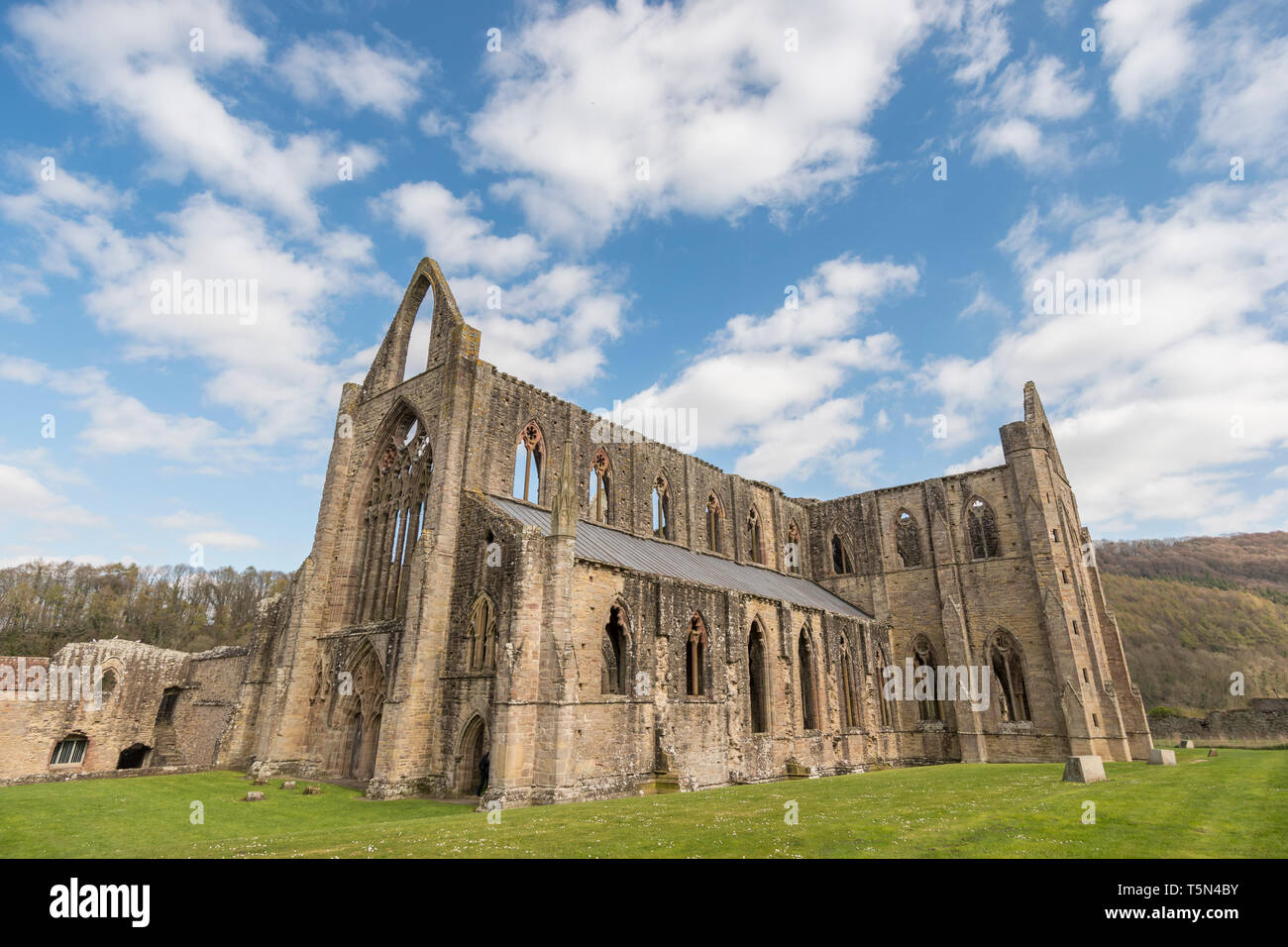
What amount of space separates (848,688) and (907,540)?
11.6 meters

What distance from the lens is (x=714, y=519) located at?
35750 mm

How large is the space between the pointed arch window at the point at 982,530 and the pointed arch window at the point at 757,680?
16.0 meters

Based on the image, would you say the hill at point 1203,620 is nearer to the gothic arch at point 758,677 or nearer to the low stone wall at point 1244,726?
the low stone wall at point 1244,726

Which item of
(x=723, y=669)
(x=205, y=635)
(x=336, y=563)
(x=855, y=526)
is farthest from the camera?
(x=205, y=635)

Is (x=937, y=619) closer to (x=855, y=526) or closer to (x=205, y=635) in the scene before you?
(x=855, y=526)

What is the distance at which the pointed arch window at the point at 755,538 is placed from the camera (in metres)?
38.1

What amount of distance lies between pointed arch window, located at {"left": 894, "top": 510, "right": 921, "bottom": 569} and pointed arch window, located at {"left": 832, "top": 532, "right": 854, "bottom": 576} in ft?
9.51

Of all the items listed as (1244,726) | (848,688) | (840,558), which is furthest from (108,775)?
(1244,726)

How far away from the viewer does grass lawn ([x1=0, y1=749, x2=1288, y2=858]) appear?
9000mm

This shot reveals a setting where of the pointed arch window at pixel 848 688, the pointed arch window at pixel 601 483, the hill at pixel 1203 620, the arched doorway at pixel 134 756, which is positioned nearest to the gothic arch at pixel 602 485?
the pointed arch window at pixel 601 483

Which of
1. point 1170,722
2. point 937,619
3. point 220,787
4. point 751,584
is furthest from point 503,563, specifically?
point 1170,722

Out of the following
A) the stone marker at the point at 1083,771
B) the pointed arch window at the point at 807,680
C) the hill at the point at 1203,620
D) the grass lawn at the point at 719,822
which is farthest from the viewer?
the hill at the point at 1203,620

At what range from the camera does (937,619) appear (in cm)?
3541

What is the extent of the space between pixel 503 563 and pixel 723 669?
9.09 metres
